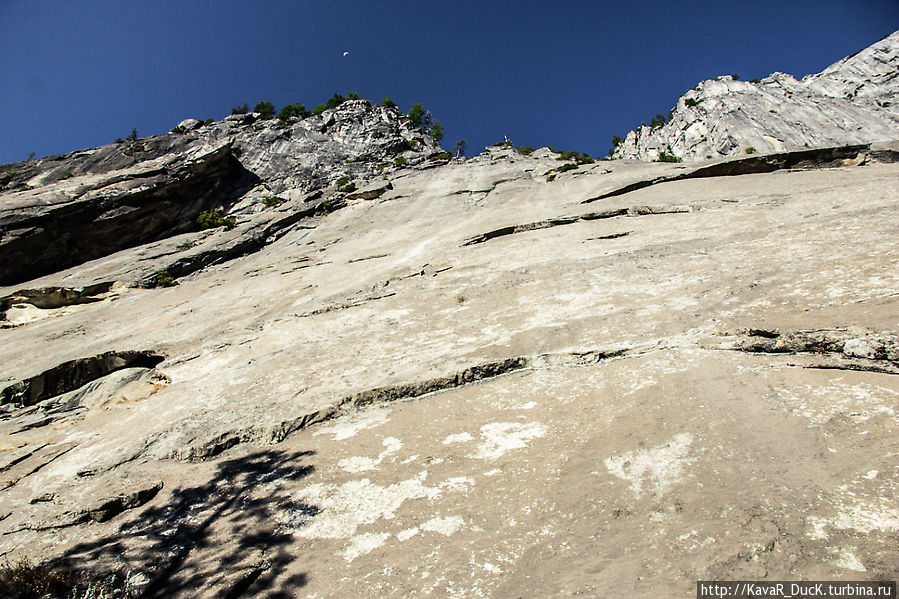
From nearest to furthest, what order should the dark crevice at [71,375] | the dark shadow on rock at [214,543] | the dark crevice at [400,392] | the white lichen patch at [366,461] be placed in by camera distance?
the dark shadow on rock at [214,543], the white lichen patch at [366,461], the dark crevice at [400,392], the dark crevice at [71,375]

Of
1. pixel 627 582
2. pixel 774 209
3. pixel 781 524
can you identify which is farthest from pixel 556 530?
pixel 774 209

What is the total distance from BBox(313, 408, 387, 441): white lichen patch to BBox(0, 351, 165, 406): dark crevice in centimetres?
687

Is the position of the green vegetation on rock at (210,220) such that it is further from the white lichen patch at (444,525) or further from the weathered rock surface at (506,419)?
the white lichen patch at (444,525)

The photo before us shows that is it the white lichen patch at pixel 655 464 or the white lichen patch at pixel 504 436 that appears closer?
the white lichen patch at pixel 655 464

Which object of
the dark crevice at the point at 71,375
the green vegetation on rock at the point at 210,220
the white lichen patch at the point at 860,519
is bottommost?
the white lichen patch at the point at 860,519

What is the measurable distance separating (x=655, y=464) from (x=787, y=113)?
261ft

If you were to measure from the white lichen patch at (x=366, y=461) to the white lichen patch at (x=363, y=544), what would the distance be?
1099 millimetres

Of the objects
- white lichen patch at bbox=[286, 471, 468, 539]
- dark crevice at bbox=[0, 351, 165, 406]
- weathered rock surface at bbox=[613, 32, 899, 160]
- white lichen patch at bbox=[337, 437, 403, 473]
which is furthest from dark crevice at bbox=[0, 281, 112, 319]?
weathered rock surface at bbox=[613, 32, 899, 160]

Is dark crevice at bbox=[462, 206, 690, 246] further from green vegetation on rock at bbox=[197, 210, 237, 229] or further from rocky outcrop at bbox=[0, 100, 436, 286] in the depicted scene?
green vegetation on rock at bbox=[197, 210, 237, 229]

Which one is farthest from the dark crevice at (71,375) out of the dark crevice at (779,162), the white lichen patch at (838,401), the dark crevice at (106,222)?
the dark crevice at (106,222)

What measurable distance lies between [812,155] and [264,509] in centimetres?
2546

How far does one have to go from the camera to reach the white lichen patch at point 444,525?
414cm

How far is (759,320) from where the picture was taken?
673 centimetres

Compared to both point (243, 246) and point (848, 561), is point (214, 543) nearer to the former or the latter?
point (848, 561)
